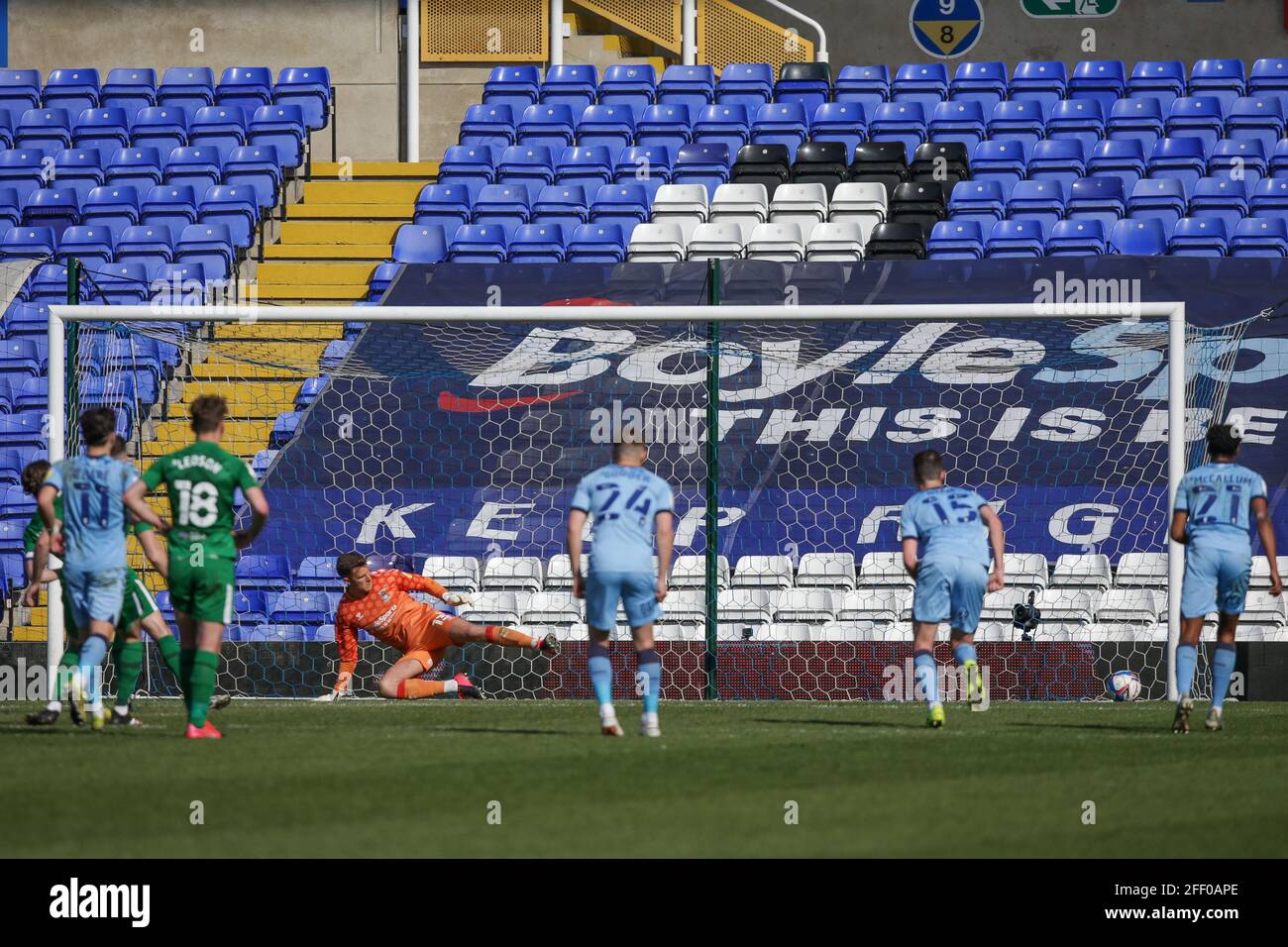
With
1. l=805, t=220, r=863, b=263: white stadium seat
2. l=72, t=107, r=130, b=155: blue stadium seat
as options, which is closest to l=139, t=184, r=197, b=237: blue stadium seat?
l=72, t=107, r=130, b=155: blue stadium seat

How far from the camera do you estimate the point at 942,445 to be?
15867 mm

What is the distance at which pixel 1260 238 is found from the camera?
17469mm

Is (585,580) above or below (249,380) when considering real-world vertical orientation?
below

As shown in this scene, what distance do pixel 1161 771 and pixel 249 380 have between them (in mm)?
11209

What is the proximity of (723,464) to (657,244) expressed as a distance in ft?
11.4

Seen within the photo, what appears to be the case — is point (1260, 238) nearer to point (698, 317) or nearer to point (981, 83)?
point (981, 83)

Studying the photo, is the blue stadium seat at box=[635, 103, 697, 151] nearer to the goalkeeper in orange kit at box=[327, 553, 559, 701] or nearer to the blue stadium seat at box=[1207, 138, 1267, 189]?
the blue stadium seat at box=[1207, 138, 1267, 189]

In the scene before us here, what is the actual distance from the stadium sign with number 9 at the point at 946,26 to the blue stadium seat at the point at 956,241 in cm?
771

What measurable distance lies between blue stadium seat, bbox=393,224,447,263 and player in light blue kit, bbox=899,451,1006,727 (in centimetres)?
942

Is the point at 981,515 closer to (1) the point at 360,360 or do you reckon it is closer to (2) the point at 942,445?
(2) the point at 942,445

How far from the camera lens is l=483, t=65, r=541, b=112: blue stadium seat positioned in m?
21.6

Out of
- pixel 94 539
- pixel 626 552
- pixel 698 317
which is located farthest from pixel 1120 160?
pixel 94 539

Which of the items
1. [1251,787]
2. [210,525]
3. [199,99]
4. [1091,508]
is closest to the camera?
[1251,787]
